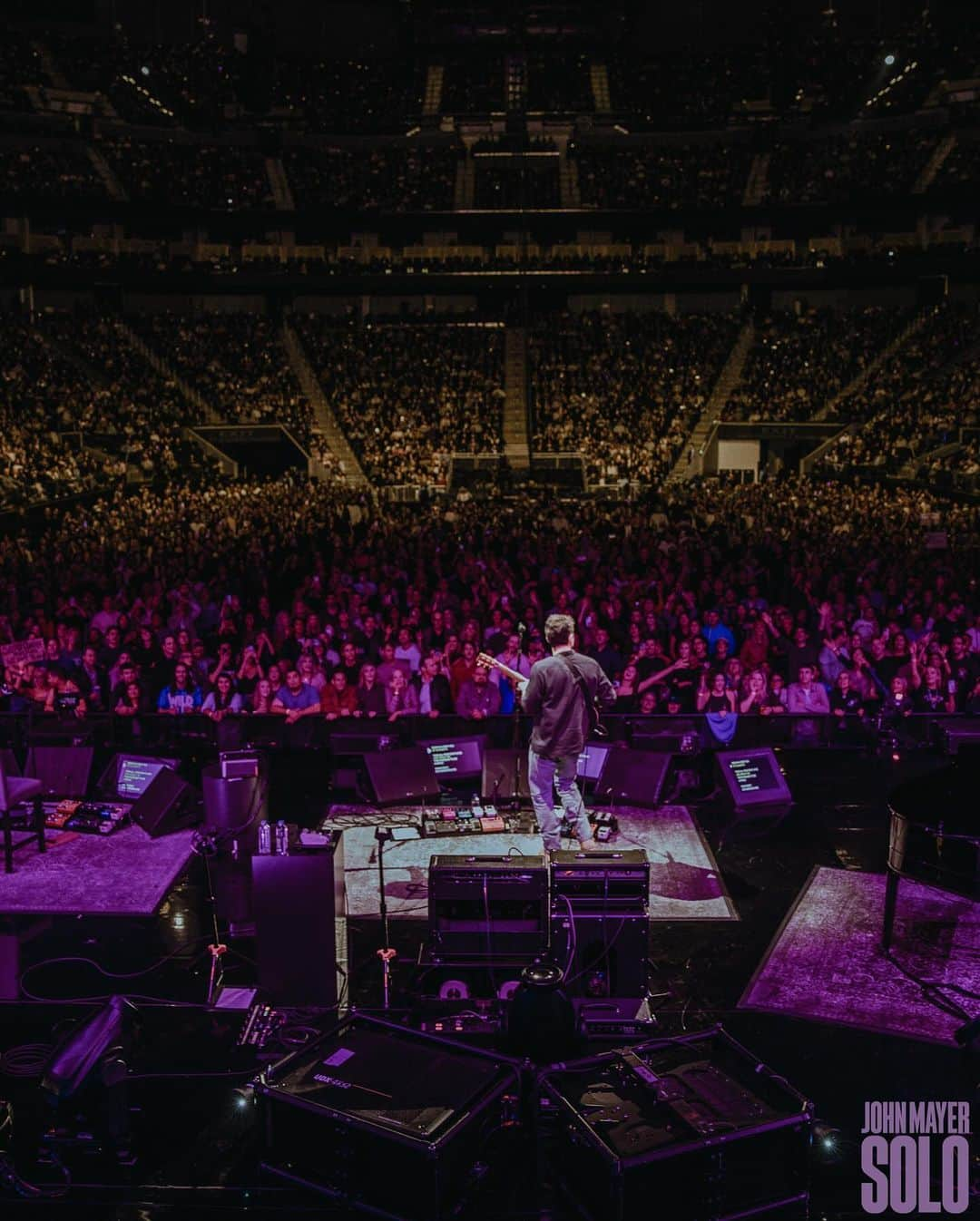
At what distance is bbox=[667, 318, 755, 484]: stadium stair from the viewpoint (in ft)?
105

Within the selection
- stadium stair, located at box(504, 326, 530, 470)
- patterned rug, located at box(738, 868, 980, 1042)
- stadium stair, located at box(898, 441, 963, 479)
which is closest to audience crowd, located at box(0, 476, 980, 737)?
patterned rug, located at box(738, 868, 980, 1042)

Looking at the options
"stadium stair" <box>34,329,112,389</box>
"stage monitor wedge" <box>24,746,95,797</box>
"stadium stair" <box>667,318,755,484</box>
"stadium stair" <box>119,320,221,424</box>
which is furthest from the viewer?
"stadium stair" <box>119,320,221,424</box>

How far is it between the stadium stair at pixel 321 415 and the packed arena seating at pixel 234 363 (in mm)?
318

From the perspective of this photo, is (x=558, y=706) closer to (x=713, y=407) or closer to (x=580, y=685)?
(x=580, y=685)

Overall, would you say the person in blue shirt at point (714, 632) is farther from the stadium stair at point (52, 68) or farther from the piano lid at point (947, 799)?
the stadium stair at point (52, 68)

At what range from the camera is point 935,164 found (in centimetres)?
3641

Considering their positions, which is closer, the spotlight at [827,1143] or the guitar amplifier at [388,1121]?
the guitar amplifier at [388,1121]

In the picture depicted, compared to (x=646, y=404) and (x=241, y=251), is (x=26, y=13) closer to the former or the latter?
(x=241, y=251)

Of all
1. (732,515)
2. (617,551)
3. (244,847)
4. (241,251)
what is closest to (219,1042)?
(244,847)

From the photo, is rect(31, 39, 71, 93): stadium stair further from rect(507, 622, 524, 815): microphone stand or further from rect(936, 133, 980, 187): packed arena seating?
rect(507, 622, 524, 815): microphone stand

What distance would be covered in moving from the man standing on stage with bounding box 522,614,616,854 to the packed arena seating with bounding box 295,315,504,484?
75.5 feet

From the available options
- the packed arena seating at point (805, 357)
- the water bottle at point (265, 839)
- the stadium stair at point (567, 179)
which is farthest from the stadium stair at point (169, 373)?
the water bottle at point (265, 839)

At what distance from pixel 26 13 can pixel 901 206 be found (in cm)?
3044

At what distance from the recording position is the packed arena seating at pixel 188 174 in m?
37.7
